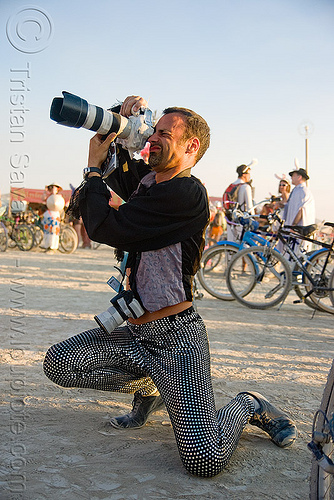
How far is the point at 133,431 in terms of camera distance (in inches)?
102

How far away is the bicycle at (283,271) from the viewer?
6.52m

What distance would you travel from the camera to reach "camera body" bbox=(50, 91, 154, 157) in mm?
2275

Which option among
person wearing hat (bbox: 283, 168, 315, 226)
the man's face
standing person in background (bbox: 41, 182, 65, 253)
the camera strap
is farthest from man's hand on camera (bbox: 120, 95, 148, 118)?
standing person in background (bbox: 41, 182, 65, 253)

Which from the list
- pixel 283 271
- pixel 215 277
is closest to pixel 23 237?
pixel 215 277

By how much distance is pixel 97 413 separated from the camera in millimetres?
2799

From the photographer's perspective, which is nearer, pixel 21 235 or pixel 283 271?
pixel 283 271

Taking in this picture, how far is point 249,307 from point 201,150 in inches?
175

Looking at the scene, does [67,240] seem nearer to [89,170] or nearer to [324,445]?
[89,170]

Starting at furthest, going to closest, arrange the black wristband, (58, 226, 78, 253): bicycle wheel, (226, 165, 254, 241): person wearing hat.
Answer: (58, 226, 78, 253): bicycle wheel, (226, 165, 254, 241): person wearing hat, the black wristband

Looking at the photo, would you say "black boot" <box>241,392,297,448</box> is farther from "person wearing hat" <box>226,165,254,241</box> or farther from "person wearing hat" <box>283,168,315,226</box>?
"person wearing hat" <box>226,165,254,241</box>

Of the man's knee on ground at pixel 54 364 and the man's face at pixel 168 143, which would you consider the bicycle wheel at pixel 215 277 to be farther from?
the man's knee on ground at pixel 54 364

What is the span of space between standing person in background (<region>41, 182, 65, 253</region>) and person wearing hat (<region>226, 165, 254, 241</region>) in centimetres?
631

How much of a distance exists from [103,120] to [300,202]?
646cm

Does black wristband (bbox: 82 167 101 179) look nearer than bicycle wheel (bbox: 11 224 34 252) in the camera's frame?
Yes
